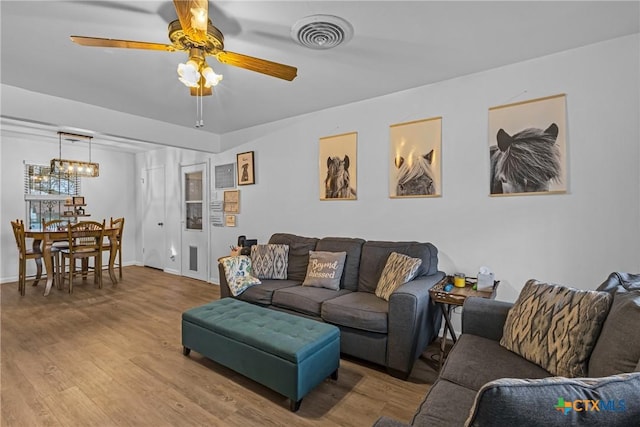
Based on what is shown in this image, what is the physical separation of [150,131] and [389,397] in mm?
4180

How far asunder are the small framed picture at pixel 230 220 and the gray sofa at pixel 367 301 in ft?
5.02

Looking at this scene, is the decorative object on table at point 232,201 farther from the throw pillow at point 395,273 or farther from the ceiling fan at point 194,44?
the ceiling fan at point 194,44

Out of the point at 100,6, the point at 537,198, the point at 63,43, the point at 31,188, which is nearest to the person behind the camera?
the point at 100,6

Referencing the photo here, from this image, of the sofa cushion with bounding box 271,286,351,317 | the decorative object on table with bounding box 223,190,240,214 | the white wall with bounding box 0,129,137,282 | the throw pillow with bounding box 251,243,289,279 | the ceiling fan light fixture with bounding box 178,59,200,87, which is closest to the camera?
the ceiling fan light fixture with bounding box 178,59,200,87

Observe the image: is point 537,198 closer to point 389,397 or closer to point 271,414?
point 389,397

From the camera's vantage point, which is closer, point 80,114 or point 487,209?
point 487,209

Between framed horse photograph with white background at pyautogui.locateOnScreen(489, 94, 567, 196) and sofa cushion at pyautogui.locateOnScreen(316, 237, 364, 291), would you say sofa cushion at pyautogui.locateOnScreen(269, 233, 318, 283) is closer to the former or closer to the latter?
sofa cushion at pyautogui.locateOnScreen(316, 237, 364, 291)

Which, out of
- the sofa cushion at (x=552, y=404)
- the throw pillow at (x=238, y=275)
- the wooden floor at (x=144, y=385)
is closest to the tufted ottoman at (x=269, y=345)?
the wooden floor at (x=144, y=385)

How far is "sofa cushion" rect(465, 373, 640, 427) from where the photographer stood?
64 centimetres

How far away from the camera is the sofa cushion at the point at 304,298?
2.70 meters

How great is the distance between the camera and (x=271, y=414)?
1886 mm

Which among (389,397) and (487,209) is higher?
(487,209)

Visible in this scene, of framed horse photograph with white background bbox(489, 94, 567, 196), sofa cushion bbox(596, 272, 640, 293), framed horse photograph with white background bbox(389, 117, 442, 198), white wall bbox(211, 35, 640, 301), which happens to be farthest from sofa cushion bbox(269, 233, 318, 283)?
sofa cushion bbox(596, 272, 640, 293)

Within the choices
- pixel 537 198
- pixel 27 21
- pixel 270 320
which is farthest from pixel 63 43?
pixel 537 198
